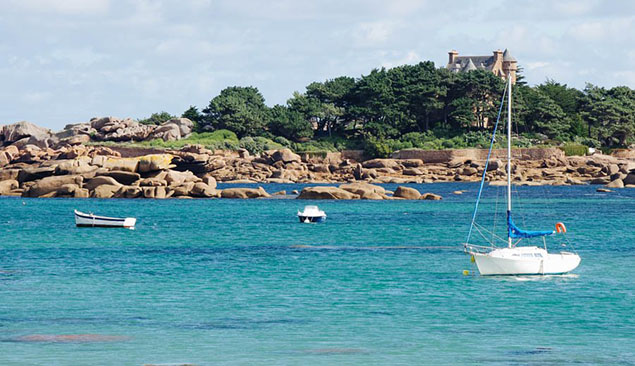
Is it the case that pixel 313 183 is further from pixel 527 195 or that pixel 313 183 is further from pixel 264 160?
pixel 527 195

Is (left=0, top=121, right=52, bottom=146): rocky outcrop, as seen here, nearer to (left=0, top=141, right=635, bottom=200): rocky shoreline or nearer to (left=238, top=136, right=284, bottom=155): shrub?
(left=0, top=141, right=635, bottom=200): rocky shoreline

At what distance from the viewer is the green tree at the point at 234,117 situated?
160m

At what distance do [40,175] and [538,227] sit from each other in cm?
6077

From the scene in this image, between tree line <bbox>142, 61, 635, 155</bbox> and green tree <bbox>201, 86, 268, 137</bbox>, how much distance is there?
170mm

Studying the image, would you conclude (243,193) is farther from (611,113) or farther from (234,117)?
(611,113)

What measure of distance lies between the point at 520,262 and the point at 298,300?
31.6 feet

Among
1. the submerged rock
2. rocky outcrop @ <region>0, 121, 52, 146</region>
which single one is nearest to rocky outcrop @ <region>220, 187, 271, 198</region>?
the submerged rock

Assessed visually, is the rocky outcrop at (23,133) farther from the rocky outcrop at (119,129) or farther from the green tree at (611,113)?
the green tree at (611,113)

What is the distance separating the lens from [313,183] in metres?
142

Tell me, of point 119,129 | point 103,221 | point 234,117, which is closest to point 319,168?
point 234,117

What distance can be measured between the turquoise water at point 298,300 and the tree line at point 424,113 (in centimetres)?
8964

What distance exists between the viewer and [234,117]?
15975 cm

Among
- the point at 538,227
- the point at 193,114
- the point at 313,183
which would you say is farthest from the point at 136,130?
the point at 538,227

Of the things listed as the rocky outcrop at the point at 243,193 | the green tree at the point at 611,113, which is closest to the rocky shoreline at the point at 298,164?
the green tree at the point at 611,113
